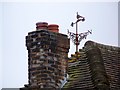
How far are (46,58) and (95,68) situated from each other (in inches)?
64.2

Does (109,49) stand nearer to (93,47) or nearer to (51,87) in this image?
(93,47)

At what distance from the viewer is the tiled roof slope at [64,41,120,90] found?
1314 cm

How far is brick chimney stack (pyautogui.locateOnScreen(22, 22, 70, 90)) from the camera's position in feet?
43.7

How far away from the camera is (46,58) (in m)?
13.6

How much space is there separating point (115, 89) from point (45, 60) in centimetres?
239

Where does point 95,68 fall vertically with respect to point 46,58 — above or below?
below

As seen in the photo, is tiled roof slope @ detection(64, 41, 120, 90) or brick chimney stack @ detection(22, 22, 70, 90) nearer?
tiled roof slope @ detection(64, 41, 120, 90)

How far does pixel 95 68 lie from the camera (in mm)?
13781

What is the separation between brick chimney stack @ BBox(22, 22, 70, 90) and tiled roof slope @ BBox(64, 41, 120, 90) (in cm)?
51

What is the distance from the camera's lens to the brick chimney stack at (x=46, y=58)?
13.3 meters

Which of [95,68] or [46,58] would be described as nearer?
[46,58]

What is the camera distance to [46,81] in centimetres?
1320

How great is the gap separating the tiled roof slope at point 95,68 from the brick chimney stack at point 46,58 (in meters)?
0.51

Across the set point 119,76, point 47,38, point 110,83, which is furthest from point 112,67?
point 47,38
